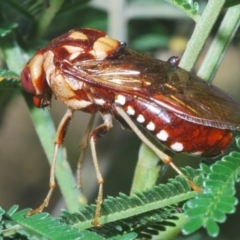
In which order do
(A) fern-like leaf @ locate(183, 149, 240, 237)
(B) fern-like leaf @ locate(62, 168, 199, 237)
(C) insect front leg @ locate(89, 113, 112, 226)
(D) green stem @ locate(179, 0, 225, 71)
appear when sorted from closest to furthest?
(A) fern-like leaf @ locate(183, 149, 240, 237), (B) fern-like leaf @ locate(62, 168, 199, 237), (D) green stem @ locate(179, 0, 225, 71), (C) insect front leg @ locate(89, 113, 112, 226)

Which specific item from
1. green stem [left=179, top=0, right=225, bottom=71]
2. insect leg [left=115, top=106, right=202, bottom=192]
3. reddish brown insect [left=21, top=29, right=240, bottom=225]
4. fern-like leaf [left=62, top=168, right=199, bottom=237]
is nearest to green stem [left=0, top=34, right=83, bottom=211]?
reddish brown insect [left=21, top=29, right=240, bottom=225]

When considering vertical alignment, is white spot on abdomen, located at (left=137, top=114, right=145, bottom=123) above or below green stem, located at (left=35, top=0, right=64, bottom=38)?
below

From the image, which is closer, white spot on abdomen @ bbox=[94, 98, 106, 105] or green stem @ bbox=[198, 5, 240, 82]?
green stem @ bbox=[198, 5, 240, 82]

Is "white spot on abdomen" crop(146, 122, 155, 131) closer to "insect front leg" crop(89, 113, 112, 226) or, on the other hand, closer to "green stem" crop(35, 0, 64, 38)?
"insect front leg" crop(89, 113, 112, 226)

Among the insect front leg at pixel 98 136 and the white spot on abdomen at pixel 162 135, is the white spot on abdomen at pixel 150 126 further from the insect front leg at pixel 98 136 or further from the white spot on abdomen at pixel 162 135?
the insect front leg at pixel 98 136

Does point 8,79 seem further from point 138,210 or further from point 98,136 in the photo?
point 138,210

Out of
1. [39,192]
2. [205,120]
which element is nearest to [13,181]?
[39,192]
